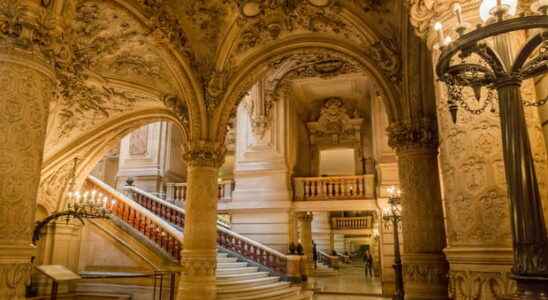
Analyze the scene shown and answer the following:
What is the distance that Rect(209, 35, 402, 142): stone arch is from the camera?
7301 mm

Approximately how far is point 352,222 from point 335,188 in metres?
9.00

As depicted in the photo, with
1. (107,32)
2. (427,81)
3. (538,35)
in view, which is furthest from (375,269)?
(538,35)

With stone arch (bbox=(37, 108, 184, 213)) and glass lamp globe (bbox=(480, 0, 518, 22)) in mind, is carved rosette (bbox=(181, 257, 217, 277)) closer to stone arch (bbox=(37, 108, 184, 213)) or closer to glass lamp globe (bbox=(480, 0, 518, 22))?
stone arch (bbox=(37, 108, 184, 213))

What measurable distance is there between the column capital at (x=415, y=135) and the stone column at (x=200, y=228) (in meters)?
3.55

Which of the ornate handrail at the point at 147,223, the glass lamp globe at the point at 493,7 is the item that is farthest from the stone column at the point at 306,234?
the glass lamp globe at the point at 493,7

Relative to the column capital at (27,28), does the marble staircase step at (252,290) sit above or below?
below

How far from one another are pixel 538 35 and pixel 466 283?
6.33 feet

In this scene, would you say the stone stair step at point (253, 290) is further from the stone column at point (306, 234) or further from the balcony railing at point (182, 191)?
the stone column at point (306, 234)

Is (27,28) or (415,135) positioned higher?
(27,28)

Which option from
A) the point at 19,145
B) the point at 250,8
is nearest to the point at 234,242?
the point at 250,8

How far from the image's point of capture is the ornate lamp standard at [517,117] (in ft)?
7.39

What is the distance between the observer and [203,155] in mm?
7867

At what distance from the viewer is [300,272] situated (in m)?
11.8

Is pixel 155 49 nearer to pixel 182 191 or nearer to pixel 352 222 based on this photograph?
pixel 182 191
